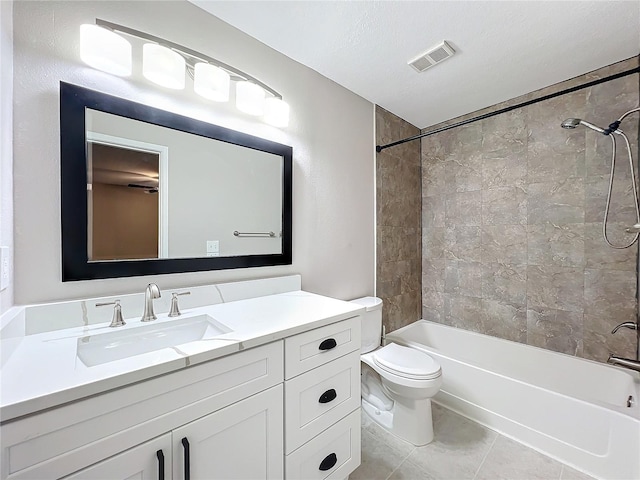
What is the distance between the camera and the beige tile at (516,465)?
139 centimetres

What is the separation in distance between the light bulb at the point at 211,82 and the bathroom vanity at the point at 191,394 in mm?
941

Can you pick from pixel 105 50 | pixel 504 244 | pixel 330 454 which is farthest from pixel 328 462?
pixel 504 244

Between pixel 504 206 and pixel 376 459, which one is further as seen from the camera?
pixel 504 206

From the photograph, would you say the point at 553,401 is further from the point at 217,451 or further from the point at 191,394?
the point at 191,394

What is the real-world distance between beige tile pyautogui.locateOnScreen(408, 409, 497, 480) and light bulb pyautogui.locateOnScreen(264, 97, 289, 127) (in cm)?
207

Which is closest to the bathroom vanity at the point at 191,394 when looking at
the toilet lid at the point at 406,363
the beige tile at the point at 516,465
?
the toilet lid at the point at 406,363

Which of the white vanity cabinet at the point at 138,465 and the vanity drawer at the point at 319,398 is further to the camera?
the vanity drawer at the point at 319,398

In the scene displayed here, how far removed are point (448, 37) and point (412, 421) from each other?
2.24m

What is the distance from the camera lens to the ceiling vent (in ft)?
5.13

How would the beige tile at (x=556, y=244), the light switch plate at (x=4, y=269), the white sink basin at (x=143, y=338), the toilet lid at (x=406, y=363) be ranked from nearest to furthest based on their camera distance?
the light switch plate at (x=4, y=269) < the white sink basin at (x=143, y=338) < the toilet lid at (x=406, y=363) < the beige tile at (x=556, y=244)

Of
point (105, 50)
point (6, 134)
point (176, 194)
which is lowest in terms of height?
point (176, 194)

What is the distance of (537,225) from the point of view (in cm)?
206

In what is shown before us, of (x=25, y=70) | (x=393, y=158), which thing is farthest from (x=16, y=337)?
(x=393, y=158)

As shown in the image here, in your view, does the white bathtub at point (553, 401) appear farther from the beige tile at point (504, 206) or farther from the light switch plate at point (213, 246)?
the light switch plate at point (213, 246)
